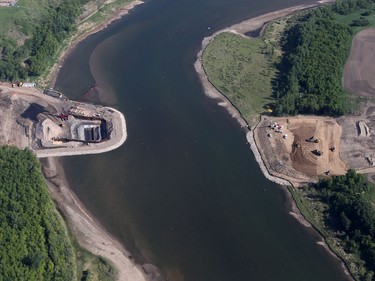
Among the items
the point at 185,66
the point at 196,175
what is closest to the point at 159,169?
the point at 196,175

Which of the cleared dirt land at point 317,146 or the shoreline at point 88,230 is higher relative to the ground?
the shoreline at point 88,230

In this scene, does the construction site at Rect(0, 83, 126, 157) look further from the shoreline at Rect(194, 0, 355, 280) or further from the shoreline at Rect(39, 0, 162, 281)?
the shoreline at Rect(194, 0, 355, 280)

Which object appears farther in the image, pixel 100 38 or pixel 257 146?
pixel 100 38

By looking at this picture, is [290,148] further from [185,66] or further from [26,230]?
[26,230]

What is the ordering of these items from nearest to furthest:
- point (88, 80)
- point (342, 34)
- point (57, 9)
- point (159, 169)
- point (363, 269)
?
point (363, 269) < point (159, 169) < point (88, 80) < point (342, 34) < point (57, 9)


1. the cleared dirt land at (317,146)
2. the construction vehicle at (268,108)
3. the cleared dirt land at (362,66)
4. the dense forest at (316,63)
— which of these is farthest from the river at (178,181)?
the cleared dirt land at (362,66)

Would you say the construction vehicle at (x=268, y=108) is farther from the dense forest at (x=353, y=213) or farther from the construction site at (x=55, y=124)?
the construction site at (x=55, y=124)

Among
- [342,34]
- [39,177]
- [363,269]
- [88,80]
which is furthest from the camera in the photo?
[342,34]
